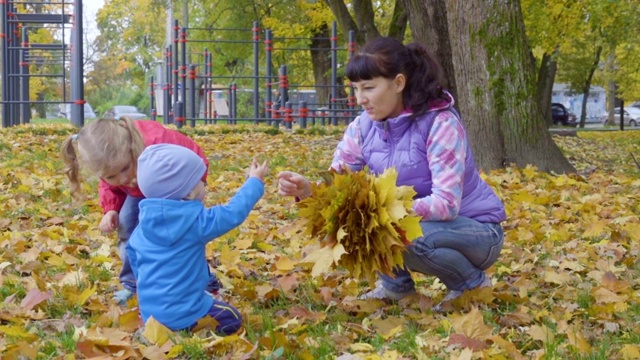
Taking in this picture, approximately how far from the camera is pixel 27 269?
4.44 m

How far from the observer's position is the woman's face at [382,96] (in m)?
3.58

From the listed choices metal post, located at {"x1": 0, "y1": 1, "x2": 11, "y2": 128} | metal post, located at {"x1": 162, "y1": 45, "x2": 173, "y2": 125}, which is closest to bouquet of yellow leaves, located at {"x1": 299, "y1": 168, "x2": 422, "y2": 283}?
metal post, located at {"x1": 0, "y1": 1, "x2": 11, "y2": 128}

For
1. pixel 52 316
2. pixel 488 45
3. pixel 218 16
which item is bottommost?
pixel 52 316

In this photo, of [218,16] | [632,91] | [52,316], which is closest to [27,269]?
[52,316]

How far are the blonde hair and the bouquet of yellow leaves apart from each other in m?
0.81

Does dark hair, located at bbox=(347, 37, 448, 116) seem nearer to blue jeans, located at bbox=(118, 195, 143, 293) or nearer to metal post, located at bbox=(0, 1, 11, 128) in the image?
blue jeans, located at bbox=(118, 195, 143, 293)

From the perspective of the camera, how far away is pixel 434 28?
11.5 m

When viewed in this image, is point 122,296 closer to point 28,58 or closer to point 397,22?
point 397,22

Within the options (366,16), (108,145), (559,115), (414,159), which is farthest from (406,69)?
(559,115)

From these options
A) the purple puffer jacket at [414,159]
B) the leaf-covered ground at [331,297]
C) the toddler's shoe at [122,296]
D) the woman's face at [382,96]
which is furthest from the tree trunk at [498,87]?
the toddler's shoe at [122,296]

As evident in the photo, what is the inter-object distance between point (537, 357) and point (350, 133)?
134 centimetres

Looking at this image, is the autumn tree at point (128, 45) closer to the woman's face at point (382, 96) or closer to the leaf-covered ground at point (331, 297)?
the leaf-covered ground at point (331, 297)

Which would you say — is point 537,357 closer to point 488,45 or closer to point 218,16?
point 488,45

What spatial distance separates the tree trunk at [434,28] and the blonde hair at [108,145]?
320 inches
